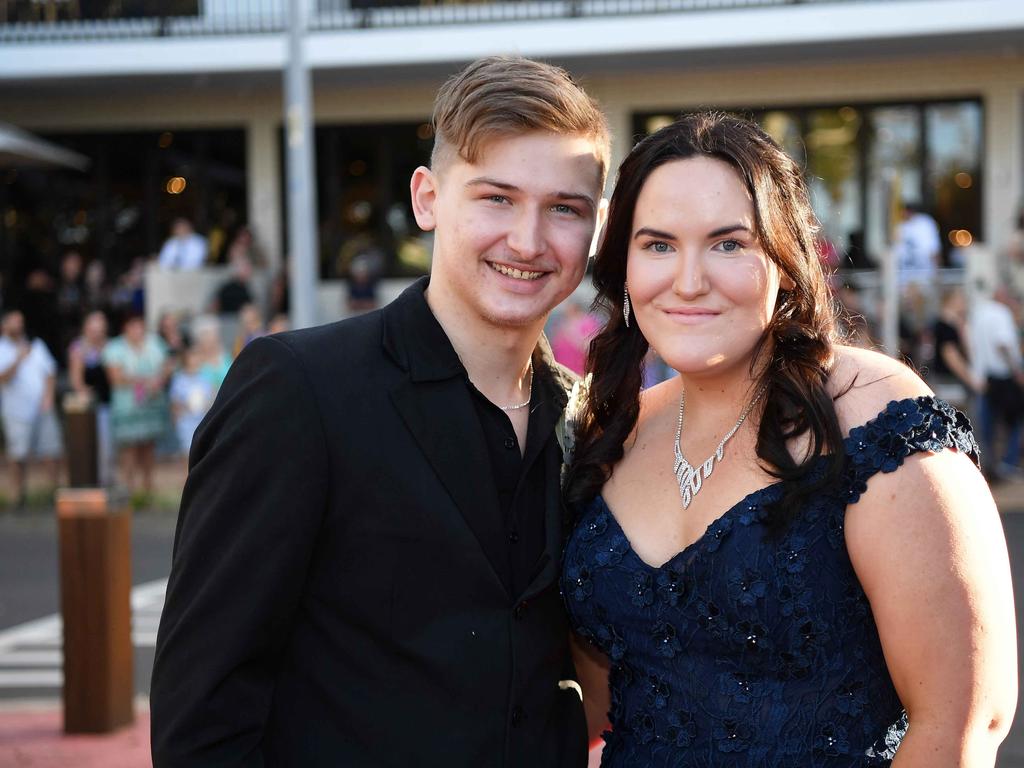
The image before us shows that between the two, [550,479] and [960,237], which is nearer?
[550,479]

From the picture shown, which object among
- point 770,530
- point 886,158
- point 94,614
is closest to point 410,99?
point 886,158

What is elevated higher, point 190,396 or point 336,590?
point 336,590

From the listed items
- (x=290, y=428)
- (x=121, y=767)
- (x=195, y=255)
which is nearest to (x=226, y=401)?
(x=290, y=428)

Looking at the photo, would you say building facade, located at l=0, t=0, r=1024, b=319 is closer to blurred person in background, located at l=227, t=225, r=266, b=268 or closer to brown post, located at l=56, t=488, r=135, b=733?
blurred person in background, located at l=227, t=225, r=266, b=268

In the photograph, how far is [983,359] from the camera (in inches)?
484

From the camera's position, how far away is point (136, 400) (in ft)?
41.8

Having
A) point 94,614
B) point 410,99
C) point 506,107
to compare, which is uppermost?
point 410,99

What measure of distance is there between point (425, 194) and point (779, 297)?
31.0 inches

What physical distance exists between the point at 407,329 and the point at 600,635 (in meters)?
0.76

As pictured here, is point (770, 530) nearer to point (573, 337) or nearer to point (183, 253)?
point (573, 337)

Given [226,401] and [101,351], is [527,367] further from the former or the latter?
[101,351]

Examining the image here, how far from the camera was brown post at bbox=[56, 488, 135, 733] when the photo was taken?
5816 millimetres

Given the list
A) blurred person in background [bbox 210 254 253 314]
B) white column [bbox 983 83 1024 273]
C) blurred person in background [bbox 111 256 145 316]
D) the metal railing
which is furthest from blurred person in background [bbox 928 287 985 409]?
blurred person in background [bbox 111 256 145 316]

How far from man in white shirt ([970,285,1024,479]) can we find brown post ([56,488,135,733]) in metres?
8.89
